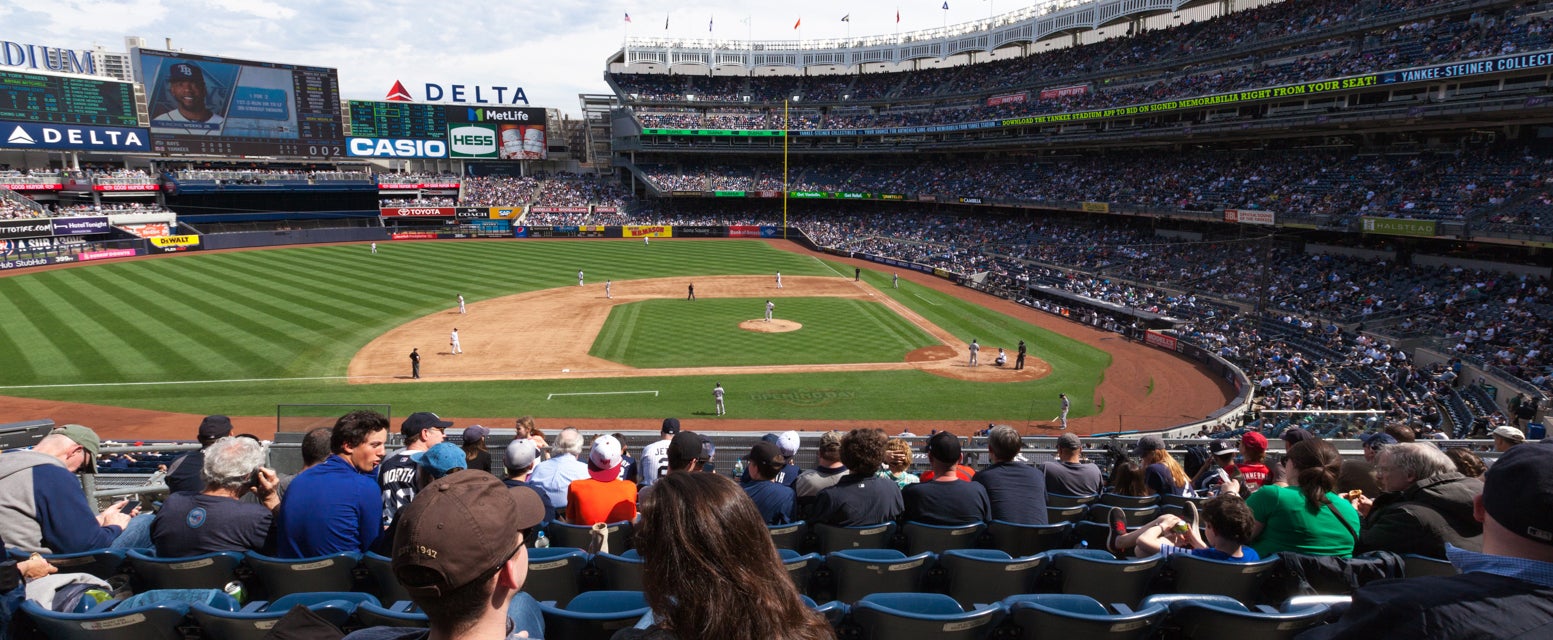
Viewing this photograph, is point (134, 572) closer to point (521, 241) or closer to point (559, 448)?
point (559, 448)

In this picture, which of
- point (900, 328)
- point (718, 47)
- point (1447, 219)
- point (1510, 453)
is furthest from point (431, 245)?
point (1510, 453)

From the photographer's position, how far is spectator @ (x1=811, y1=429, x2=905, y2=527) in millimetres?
6199

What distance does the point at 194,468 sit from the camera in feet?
23.5

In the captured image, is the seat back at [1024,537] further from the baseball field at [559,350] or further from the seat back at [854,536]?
the baseball field at [559,350]

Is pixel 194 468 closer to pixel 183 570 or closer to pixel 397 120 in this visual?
pixel 183 570

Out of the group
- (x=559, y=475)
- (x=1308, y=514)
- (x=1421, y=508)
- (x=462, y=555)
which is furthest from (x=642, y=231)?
(x=462, y=555)

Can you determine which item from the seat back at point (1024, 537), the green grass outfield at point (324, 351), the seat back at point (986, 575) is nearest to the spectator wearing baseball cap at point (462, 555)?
the seat back at point (986, 575)

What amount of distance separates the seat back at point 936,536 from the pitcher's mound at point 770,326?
91.0 ft

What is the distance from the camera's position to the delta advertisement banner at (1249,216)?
3775 cm

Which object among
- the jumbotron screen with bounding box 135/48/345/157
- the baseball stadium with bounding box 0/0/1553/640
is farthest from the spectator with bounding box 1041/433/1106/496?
the jumbotron screen with bounding box 135/48/345/157

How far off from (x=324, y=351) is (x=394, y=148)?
6131 centimetres

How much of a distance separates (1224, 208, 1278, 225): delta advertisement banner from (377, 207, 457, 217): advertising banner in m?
69.3

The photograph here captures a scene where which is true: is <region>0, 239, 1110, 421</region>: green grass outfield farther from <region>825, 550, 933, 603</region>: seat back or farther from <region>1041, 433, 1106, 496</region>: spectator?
<region>825, 550, 933, 603</region>: seat back

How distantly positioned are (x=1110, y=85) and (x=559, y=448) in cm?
6086
